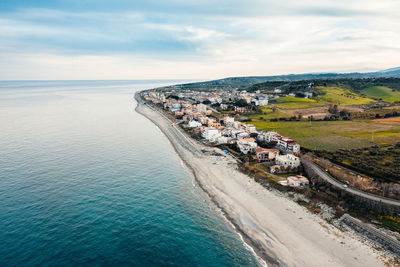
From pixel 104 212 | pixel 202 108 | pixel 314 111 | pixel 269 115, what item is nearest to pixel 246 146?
pixel 104 212

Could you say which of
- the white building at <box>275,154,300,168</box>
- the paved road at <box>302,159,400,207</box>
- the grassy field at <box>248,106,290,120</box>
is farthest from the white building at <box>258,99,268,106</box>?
the paved road at <box>302,159,400,207</box>

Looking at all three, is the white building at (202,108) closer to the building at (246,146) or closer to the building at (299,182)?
the building at (246,146)

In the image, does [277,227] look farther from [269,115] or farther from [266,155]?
[269,115]

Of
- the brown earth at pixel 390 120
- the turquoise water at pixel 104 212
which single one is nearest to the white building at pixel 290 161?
the turquoise water at pixel 104 212

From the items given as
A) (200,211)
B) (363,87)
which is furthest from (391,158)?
(363,87)

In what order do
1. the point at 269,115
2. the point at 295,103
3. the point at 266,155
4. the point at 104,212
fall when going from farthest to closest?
the point at 295,103 → the point at 269,115 → the point at 266,155 → the point at 104,212

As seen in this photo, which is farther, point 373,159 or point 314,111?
point 314,111
